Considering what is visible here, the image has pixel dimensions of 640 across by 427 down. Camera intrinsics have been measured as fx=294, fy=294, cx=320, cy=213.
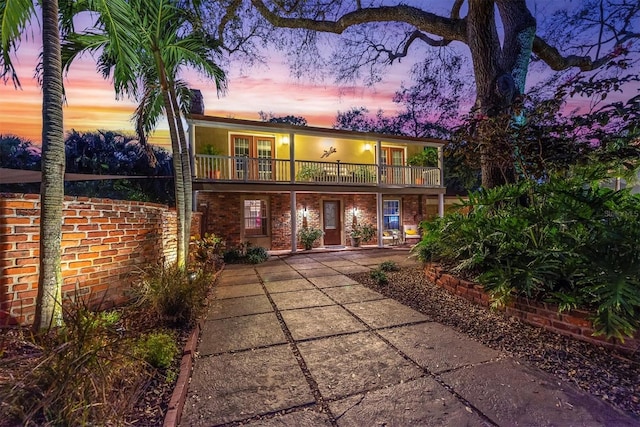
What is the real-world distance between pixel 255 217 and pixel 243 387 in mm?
9669

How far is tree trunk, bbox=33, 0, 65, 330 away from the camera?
219 cm

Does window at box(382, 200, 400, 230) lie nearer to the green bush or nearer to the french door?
the french door

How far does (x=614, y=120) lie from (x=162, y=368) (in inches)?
229

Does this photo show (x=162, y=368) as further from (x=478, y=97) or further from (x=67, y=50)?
(x=478, y=97)

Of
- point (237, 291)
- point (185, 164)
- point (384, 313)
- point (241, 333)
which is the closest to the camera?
point (241, 333)

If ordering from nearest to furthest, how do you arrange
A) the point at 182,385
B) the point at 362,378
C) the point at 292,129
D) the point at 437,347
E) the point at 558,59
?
the point at 182,385 → the point at 362,378 → the point at 437,347 → the point at 558,59 → the point at 292,129

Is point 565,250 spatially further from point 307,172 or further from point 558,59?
point 307,172

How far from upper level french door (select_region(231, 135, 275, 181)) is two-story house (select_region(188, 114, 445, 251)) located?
4 centimetres

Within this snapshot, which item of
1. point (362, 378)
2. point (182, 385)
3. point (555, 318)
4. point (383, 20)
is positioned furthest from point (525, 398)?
point (383, 20)

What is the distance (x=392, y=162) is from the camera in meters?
14.4

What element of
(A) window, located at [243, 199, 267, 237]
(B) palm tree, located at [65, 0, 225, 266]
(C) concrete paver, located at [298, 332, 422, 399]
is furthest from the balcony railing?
(C) concrete paver, located at [298, 332, 422, 399]

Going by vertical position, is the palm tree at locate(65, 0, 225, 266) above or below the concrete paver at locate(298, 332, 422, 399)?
above

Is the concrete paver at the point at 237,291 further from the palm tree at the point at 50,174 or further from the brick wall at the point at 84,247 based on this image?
the palm tree at the point at 50,174

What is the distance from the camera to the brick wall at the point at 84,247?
8.17 ft
